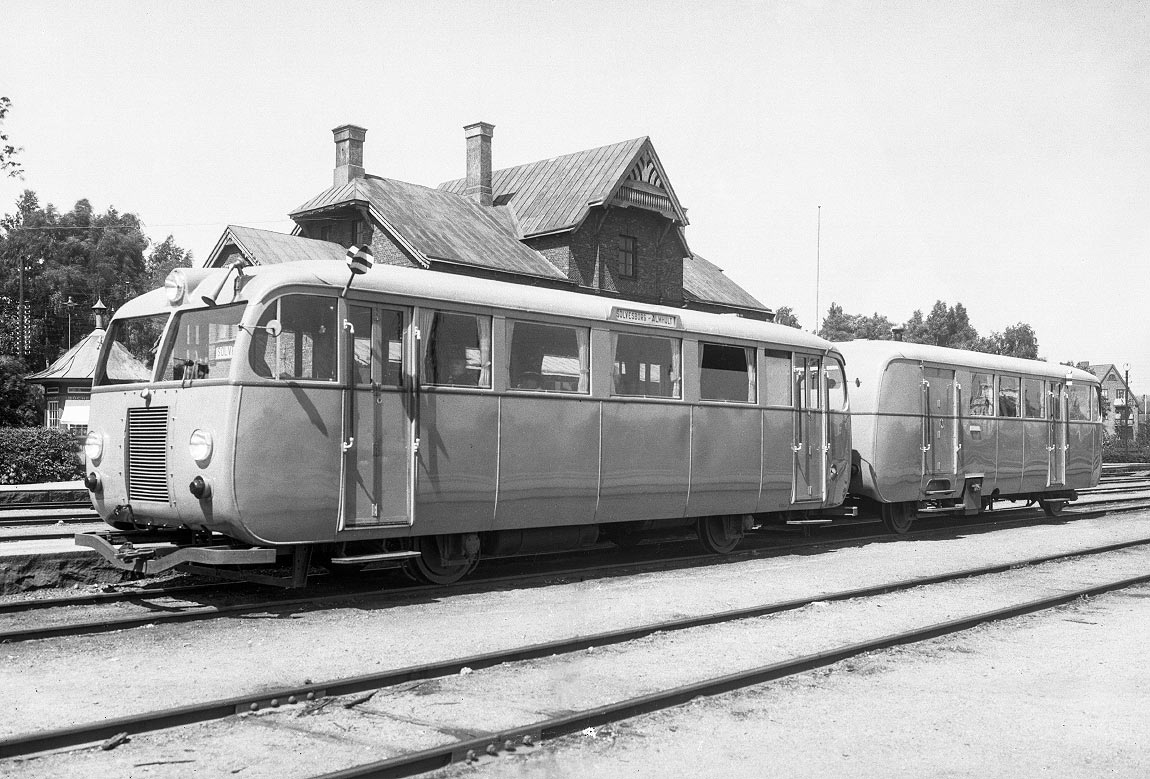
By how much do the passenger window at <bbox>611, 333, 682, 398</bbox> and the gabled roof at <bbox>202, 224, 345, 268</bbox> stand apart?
21699mm

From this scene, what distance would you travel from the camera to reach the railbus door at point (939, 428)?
18.0 meters

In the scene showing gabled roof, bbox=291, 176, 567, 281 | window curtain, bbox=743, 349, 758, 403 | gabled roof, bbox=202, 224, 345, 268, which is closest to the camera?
window curtain, bbox=743, 349, 758, 403

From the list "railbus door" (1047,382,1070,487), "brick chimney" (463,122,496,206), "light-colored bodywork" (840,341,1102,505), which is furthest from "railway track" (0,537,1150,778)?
"brick chimney" (463,122,496,206)

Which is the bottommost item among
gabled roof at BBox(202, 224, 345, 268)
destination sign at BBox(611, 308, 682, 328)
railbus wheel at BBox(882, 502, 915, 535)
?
railbus wheel at BBox(882, 502, 915, 535)

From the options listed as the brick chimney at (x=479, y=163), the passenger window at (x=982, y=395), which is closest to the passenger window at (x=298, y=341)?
the passenger window at (x=982, y=395)

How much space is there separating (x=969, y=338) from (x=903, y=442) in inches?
4508

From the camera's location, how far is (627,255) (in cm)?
3847

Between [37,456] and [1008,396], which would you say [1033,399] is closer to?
[1008,396]

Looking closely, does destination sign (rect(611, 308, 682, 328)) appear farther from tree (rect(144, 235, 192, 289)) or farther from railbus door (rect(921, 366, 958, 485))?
tree (rect(144, 235, 192, 289))

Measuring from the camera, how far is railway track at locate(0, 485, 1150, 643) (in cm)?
873

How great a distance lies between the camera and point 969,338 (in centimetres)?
12481

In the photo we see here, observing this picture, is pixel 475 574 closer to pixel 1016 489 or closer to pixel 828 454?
pixel 828 454

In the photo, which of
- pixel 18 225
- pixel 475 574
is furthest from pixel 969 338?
pixel 475 574

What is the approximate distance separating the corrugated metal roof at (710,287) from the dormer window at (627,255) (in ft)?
9.96
